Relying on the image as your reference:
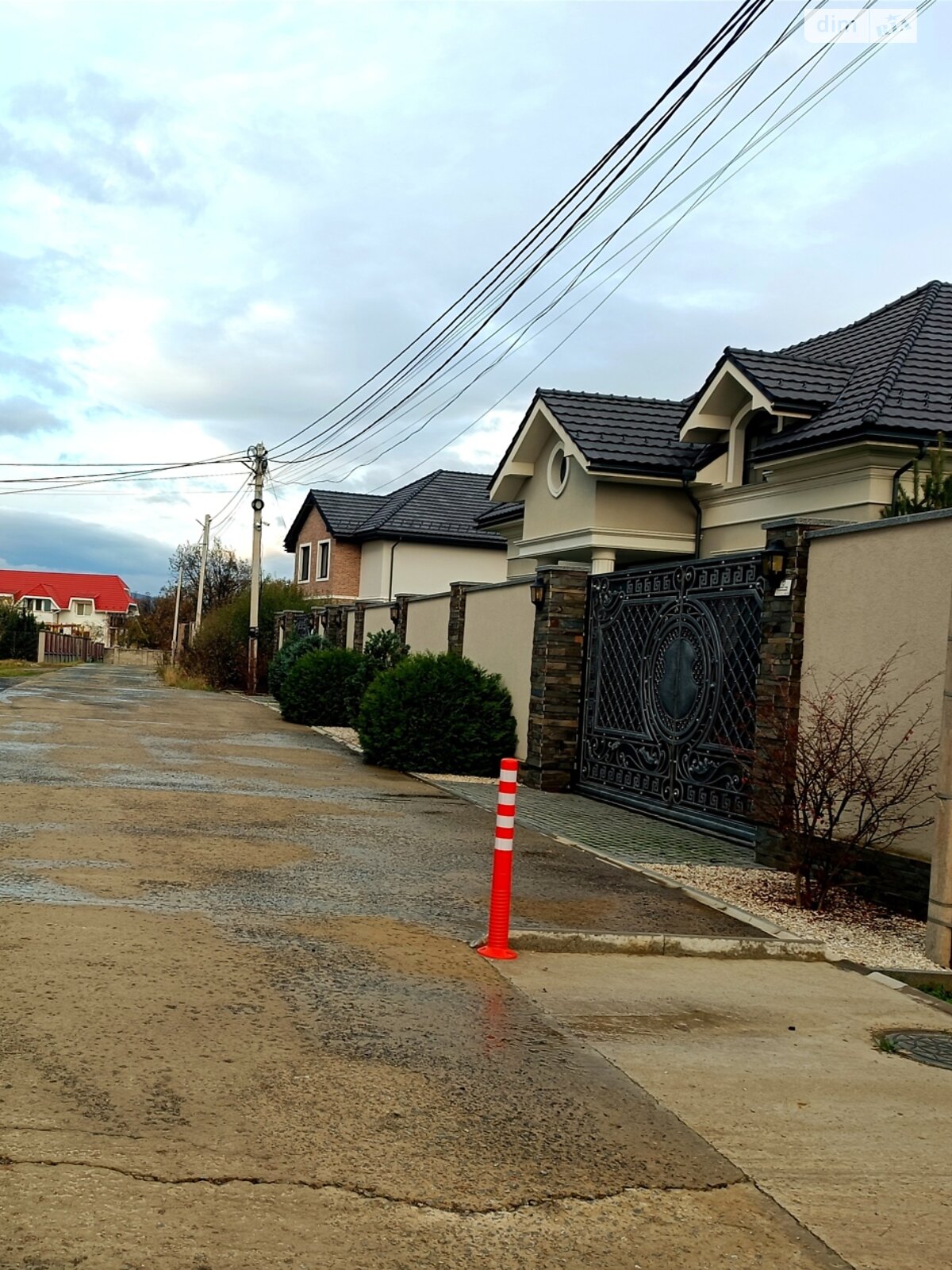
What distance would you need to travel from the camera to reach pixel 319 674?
26109 millimetres

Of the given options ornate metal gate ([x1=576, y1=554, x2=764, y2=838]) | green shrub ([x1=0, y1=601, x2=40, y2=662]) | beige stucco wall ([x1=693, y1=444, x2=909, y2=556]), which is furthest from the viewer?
green shrub ([x1=0, y1=601, x2=40, y2=662])

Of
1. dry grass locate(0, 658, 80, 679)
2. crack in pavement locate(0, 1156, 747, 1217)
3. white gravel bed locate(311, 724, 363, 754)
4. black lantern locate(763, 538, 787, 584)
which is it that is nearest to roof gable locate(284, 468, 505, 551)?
dry grass locate(0, 658, 80, 679)

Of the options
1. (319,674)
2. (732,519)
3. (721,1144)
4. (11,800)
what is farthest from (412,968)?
(319,674)

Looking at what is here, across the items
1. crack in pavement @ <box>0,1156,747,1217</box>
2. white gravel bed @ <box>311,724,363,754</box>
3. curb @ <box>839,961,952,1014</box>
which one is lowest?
curb @ <box>839,961,952,1014</box>

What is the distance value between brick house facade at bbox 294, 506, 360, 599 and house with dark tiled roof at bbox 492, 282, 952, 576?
2428 centimetres

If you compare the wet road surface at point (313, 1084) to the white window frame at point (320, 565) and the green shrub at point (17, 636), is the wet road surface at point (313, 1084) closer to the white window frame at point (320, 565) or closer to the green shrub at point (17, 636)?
the white window frame at point (320, 565)

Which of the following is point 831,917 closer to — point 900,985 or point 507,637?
point 900,985

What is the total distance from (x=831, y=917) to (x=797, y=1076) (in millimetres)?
3578

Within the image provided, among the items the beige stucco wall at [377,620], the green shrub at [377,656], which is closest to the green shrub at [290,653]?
the beige stucco wall at [377,620]

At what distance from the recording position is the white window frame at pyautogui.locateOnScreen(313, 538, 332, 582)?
4925 cm

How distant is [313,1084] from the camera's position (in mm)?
4898

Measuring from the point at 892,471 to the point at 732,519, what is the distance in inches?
148

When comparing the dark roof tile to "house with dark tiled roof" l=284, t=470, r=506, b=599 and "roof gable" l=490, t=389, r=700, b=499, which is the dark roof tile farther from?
"house with dark tiled roof" l=284, t=470, r=506, b=599

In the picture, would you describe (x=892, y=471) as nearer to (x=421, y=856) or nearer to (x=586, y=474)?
(x=586, y=474)
